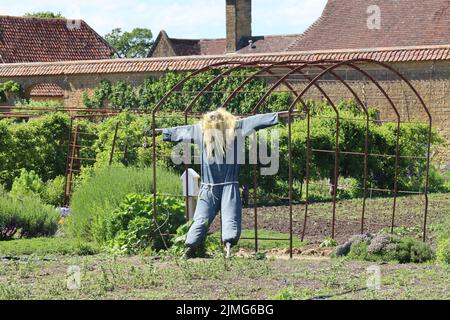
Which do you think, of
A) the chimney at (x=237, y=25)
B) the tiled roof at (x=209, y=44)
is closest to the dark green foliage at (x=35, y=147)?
the chimney at (x=237, y=25)

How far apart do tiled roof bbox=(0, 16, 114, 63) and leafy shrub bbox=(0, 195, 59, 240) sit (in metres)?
29.4

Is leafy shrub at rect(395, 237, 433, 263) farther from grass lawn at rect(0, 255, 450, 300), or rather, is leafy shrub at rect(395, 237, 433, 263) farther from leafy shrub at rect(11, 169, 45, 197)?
leafy shrub at rect(11, 169, 45, 197)

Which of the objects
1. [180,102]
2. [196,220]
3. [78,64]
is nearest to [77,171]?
[196,220]

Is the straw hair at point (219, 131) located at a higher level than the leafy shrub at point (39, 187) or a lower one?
higher

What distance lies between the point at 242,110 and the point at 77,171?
9858mm

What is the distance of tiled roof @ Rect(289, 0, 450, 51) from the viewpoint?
34.8 metres

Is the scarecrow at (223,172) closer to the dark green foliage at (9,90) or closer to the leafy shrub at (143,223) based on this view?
the leafy shrub at (143,223)

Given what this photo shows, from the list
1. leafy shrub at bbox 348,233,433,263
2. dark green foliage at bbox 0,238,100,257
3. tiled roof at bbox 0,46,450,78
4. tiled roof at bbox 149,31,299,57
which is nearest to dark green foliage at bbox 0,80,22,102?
tiled roof at bbox 0,46,450,78

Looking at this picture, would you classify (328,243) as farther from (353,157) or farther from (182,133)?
(353,157)

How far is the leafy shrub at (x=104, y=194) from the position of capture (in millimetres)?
13945

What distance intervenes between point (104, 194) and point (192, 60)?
58.2 feet

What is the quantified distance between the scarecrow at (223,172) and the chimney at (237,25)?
3953 cm
